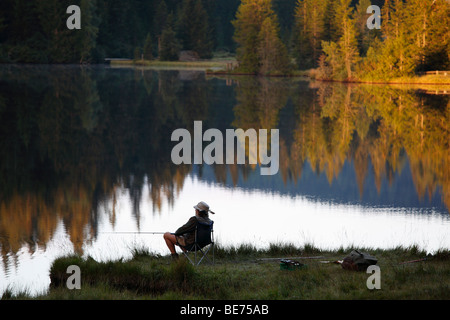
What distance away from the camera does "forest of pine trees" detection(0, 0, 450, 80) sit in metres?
62.0

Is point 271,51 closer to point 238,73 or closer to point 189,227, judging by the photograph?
point 238,73

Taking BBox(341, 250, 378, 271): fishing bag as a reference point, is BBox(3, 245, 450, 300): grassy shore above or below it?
below

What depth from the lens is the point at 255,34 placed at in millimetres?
82125

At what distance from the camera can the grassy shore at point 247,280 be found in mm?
7570

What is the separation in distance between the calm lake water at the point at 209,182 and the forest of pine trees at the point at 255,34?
94.4 feet

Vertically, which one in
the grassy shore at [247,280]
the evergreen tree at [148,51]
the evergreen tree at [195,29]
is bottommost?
the grassy shore at [247,280]

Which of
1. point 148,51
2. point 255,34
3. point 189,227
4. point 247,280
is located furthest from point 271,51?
point 247,280

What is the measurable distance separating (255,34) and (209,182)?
66.4m

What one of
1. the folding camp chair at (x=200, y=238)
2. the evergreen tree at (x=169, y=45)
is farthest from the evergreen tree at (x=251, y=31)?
the folding camp chair at (x=200, y=238)

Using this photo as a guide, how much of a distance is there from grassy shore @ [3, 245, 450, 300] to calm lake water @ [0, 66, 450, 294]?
2.65ft

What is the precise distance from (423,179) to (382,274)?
10449 millimetres

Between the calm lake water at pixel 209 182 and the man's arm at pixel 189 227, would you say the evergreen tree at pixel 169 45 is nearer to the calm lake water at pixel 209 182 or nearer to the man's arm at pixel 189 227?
the calm lake water at pixel 209 182

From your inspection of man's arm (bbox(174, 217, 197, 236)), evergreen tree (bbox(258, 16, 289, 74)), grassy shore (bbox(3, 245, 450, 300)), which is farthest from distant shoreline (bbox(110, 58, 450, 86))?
man's arm (bbox(174, 217, 197, 236))

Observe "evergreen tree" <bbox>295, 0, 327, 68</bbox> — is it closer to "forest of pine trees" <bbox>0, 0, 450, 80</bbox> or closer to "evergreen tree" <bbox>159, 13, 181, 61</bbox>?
"forest of pine trees" <bbox>0, 0, 450, 80</bbox>
